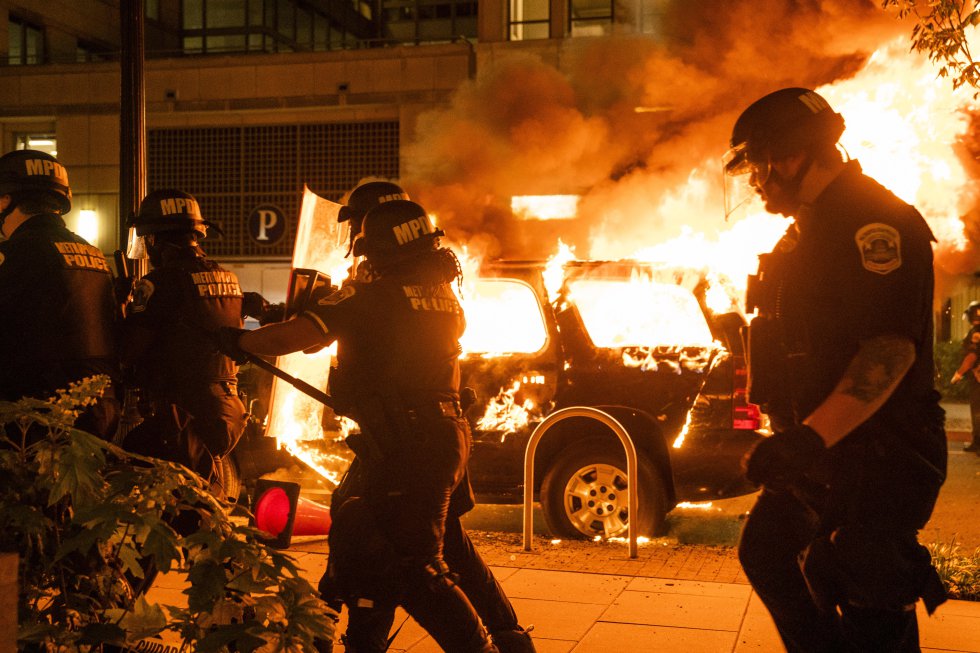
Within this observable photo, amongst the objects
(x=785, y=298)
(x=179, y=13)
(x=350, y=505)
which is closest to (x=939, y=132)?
(x=785, y=298)

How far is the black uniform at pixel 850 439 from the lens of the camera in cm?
282

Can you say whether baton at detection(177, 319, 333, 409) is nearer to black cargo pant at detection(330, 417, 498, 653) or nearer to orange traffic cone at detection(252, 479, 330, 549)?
black cargo pant at detection(330, 417, 498, 653)

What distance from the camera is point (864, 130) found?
22.6 feet

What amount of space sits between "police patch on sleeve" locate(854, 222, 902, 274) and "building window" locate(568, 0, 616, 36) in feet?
56.5

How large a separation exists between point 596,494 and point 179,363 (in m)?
3.61

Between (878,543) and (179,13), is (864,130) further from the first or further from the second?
(179,13)

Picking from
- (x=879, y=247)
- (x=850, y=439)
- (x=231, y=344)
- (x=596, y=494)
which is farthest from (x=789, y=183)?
(x=596, y=494)

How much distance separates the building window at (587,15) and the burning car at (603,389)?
13.3m

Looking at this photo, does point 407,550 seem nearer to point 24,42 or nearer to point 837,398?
point 837,398

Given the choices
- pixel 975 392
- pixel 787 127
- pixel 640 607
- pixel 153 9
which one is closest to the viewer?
pixel 787 127

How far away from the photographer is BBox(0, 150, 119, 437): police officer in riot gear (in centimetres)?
375

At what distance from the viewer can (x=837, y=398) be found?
2826 millimetres

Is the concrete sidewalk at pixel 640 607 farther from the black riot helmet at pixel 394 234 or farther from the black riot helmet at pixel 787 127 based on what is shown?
the black riot helmet at pixel 787 127

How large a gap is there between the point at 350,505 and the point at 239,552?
118 cm
